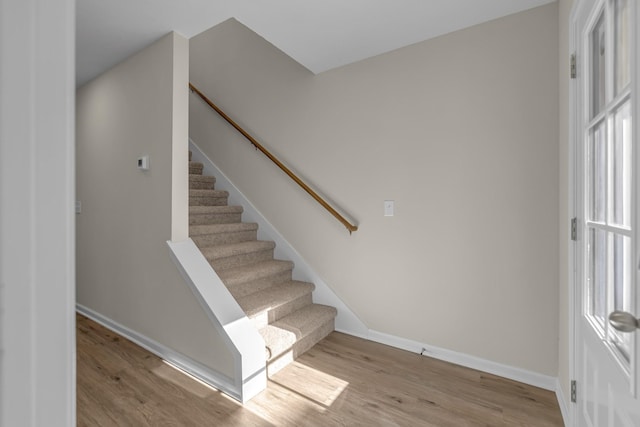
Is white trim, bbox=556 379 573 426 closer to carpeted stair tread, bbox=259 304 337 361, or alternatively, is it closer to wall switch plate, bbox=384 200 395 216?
wall switch plate, bbox=384 200 395 216

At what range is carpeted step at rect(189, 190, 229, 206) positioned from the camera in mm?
3339

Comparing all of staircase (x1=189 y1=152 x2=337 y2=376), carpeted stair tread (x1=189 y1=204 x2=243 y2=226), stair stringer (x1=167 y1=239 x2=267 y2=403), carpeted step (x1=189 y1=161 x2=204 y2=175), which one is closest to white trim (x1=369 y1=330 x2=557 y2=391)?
staircase (x1=189 y1=152 x2=337 y2=376)

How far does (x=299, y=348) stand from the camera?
93.5 inches

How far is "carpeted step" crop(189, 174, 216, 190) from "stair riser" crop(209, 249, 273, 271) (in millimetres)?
1211

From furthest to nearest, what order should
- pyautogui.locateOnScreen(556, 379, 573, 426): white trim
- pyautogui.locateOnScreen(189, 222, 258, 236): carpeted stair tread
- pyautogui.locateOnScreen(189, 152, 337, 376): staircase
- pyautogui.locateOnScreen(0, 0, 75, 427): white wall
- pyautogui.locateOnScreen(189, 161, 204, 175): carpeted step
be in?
1. pyautogui.locateOnScreen(189, 161, 204, 175): carpeted step
2. pyautogui.locateOnScreen(189, 222, 258, 236): carpeted stair tread
3. pyautogui.locateOnScreen(189, 152, 337, 376): staircase
4. pyautogui.locateOnScreen(556, 379, 573, 426): white trim
5. pyautogui.locateOnScreen(0, 0, 75, 427): white wall

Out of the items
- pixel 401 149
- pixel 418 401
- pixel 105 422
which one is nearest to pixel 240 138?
pixel 401 149

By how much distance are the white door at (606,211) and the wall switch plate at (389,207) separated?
1.20 m

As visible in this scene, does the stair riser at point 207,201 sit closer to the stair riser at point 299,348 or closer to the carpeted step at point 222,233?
the carpeted step at point 222,233

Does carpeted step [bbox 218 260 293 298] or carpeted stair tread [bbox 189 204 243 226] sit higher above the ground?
carpeted stair tread [bbox 189 204 243 226]

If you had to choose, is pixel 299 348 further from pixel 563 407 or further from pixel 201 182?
pixel 201 182

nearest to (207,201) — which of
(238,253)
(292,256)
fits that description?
(238,253)

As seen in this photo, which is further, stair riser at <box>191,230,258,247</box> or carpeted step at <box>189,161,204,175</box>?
carpeted step at <box>189,161,204,175</box>

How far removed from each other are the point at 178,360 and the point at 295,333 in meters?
0.83

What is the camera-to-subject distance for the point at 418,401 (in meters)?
1.85
